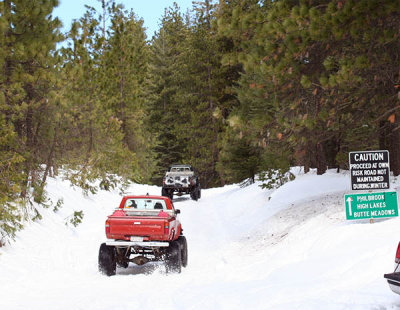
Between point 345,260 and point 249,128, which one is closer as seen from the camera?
point 345,260

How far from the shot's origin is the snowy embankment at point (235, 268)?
7066 millimetres

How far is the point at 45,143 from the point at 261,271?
28.4ft

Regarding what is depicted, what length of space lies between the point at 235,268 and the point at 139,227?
242 centimetres

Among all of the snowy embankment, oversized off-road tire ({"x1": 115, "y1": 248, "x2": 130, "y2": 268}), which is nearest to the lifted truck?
the snowy embankment

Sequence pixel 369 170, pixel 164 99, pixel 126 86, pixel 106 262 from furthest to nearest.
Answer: pixel 164 99 < pixel 126 86 < pixel 369 170 < pixel 106 262

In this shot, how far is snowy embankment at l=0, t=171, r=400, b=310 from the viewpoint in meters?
7.07

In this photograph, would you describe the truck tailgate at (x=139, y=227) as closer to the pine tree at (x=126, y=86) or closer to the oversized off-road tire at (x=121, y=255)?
the oversized off-road tire at (x=121, y=255)

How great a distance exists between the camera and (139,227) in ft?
32.5

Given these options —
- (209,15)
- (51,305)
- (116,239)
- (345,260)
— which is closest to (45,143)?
(116,239)

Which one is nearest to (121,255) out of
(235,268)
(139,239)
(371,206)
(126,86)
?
(139,239)

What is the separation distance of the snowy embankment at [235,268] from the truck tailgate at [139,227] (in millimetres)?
868

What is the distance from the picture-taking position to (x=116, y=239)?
9992mm

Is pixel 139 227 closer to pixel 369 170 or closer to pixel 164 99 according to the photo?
pixel 369 170

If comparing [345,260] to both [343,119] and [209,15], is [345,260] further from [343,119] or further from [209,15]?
[209,15]
